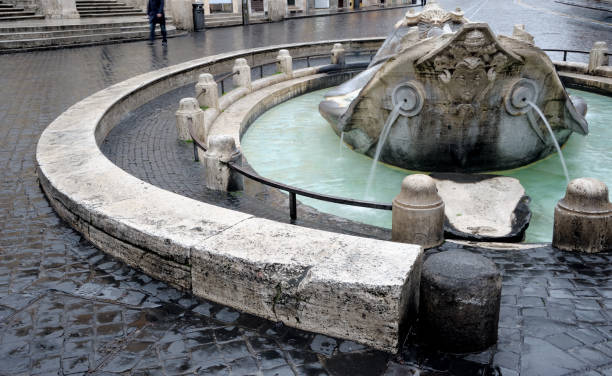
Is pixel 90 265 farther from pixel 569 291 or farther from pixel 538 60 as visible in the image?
pixel 538 60

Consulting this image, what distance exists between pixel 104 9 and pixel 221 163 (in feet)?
65.8

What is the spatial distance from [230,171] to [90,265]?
98.7 inches

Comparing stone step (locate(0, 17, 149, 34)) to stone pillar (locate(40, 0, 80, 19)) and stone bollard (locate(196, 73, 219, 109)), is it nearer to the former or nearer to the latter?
stone pillar (locate(40, 0, 80, 19))

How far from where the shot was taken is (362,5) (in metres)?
45.1

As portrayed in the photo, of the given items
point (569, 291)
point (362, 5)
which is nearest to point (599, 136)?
point (569, 291)

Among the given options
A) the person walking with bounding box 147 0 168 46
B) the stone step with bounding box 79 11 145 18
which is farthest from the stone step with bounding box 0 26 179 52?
the stone step with bounding box 79 11 145 18

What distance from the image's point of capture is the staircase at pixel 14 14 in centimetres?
1999

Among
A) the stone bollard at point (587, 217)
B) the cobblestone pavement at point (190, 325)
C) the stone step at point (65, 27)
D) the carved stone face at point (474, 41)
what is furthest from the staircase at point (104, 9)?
the stone bollard at point (587, 217)

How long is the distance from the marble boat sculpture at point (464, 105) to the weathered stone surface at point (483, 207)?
2.30ft

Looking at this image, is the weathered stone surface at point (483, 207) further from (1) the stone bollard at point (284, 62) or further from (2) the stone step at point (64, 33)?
(2) the stone step at point (64, 33)

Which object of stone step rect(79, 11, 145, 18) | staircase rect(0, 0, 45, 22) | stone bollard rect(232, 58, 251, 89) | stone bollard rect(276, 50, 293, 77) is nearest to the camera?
stone bollard rect(232, 58, 251, 89)

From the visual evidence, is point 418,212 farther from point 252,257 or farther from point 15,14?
point 15,14

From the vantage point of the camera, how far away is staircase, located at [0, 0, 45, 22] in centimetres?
1999

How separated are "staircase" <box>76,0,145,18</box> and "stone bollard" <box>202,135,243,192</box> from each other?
18730 mm
